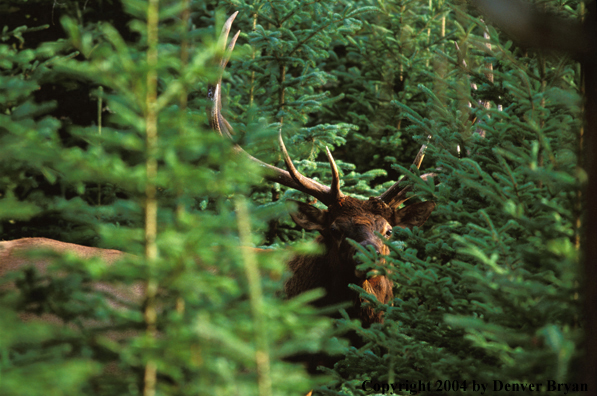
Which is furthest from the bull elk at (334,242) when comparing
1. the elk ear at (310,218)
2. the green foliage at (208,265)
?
the green foliage at (208,265)

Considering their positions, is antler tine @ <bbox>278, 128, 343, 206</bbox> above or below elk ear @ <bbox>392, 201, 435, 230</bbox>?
above

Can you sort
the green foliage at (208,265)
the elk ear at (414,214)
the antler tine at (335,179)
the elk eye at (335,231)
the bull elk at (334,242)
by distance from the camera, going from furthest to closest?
1. the elk ear at (414,214)
2. the antler tine at (335,179)
3. the elk eye at (335,231)
4. the bull elk at (334,242)
5. the green foliage at (208,265)

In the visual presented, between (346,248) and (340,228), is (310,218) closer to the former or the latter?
(340,228)

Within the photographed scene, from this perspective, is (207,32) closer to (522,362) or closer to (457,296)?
(522,362)

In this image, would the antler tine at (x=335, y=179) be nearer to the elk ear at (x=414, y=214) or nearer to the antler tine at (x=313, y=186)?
the antler tine at (x=313, y=186)

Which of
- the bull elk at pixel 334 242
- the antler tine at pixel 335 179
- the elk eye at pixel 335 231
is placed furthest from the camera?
the antler tine at pixel 335 179

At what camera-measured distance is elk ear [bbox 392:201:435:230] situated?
174 inches

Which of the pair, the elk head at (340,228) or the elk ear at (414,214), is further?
the elk ear at (414,214)

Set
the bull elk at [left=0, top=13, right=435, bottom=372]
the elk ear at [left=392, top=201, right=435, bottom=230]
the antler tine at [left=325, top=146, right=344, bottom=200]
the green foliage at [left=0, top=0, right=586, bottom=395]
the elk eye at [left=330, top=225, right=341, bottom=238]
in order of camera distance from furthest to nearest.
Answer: the elk ear at [left=392, top=201, right=435, bottom=230] < the antler tine at [left=325, top=146, right=344, bottom=200] < the elk eye at [left=330, top=225, right=341, bottom=238] < the bull elk at [left=0, top=13, right=435, bottom=372] < the green foliage at [left=0, top=0, right=586, bottom=395]

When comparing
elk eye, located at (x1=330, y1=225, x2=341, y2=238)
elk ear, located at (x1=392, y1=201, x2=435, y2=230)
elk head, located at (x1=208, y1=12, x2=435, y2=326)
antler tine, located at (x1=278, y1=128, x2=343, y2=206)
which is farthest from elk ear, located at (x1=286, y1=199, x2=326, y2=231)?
elk ear, located at (x1=392, y1=201, x2=435, y2=230)

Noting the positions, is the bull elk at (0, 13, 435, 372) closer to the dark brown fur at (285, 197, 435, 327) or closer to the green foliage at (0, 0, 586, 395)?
→ the dark brown fur at (285, 197, 435, 327)

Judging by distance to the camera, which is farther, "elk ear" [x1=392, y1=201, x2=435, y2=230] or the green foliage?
"elk ear" [x1=392, y1=201, x2=435, y2=230]

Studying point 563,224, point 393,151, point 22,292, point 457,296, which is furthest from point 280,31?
point 22,292

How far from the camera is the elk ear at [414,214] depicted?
174 inches
